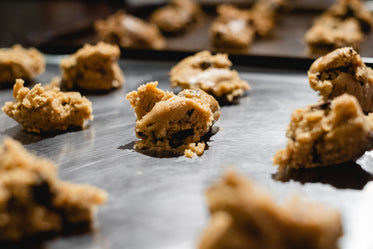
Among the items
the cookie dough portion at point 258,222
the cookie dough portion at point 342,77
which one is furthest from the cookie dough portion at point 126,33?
the cookie dough portion at point 258,222

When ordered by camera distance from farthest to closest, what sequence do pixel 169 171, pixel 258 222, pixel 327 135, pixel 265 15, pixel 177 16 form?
pixel 177 16, pixel 265 15, pixel 169 171, pixel 327 135, pixel 258 222

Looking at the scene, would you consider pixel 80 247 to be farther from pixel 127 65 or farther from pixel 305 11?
pixel 305 11

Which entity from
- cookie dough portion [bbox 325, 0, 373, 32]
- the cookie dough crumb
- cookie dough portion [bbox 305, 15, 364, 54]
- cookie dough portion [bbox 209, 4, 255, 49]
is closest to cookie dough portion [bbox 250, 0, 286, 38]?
cookie dough portion [bbox 209, 4, 255, 49]

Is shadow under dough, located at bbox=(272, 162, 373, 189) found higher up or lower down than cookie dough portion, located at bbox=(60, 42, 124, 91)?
lower down

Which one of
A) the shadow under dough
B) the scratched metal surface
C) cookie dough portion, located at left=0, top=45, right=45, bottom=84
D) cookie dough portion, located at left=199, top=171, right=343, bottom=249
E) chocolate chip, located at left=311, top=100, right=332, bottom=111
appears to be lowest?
the scratched metal surface

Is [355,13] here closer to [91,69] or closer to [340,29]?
[340,29]

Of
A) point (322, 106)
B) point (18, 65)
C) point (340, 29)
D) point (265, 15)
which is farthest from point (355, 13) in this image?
point (18, 65)

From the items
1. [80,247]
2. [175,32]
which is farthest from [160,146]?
[175,32]

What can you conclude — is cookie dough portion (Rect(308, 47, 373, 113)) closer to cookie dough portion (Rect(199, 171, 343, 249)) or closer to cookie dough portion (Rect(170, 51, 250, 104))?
cookie dough portion (Rect(170, 51, 250, 104))
